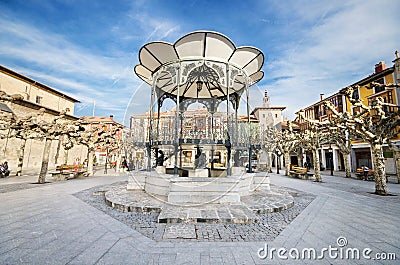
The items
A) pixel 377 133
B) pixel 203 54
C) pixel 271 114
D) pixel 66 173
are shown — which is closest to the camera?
pixel 203 54

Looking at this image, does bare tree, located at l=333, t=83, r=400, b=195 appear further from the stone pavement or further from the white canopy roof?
the white canopy roof

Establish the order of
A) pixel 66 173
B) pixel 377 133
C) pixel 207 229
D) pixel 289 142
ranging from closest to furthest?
pixel 207 229 → pixel 377 133 → pixel 66 173 → pixel 289 142

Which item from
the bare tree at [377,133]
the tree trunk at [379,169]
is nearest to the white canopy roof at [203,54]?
the bare tree at [377,133]

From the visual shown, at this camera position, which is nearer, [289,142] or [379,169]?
[379,169]

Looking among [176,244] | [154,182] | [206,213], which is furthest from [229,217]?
[154,182]

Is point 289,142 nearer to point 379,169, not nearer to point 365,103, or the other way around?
point 379,169

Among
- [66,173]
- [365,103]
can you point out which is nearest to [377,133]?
[66,173]

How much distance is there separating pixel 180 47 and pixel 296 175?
19.5 m

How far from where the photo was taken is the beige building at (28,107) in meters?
26.2

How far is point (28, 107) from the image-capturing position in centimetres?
2988

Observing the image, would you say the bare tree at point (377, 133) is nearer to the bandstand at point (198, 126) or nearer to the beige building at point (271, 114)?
the bandstand at point (198, 126)

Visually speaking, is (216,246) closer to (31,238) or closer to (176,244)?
(176,244)

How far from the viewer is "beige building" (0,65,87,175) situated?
2623 centimetres

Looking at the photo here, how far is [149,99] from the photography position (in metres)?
10.9
